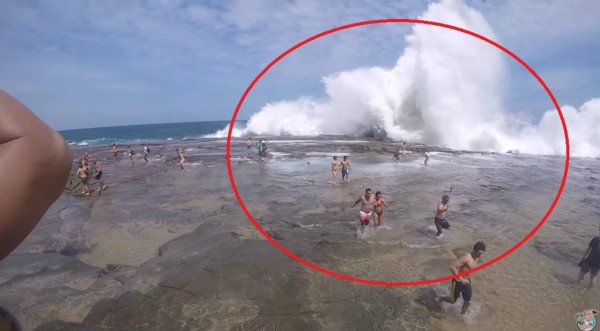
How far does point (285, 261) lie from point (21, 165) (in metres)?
9.04

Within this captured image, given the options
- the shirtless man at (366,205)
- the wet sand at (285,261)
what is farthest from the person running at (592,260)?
the shirtless man at (366,205)

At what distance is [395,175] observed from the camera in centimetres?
2486

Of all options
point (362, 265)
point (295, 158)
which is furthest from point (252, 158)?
point (362, 265)

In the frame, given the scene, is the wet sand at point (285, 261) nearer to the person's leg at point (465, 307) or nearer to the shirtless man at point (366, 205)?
the person's leg at point (465, 307)

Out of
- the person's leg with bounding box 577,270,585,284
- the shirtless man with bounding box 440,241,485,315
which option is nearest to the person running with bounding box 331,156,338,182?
the person's leg with bounding box 577,270,585,284

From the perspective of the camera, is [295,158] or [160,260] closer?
[160,260]

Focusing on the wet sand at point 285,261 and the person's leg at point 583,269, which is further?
the person's leg at point 583,269

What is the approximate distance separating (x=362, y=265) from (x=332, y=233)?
106 inches

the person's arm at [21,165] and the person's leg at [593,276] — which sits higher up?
the person's arm at [21,165]

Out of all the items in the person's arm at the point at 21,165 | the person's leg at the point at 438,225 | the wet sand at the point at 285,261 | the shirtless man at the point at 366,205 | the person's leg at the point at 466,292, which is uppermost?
the person's arm at the point at 21,165

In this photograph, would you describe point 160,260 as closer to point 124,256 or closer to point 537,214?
point 124,256

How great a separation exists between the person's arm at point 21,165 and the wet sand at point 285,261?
20.6 feet

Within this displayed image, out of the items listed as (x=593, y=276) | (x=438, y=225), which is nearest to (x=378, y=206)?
(x=438, y=225)

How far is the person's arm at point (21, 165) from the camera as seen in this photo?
150 cm
